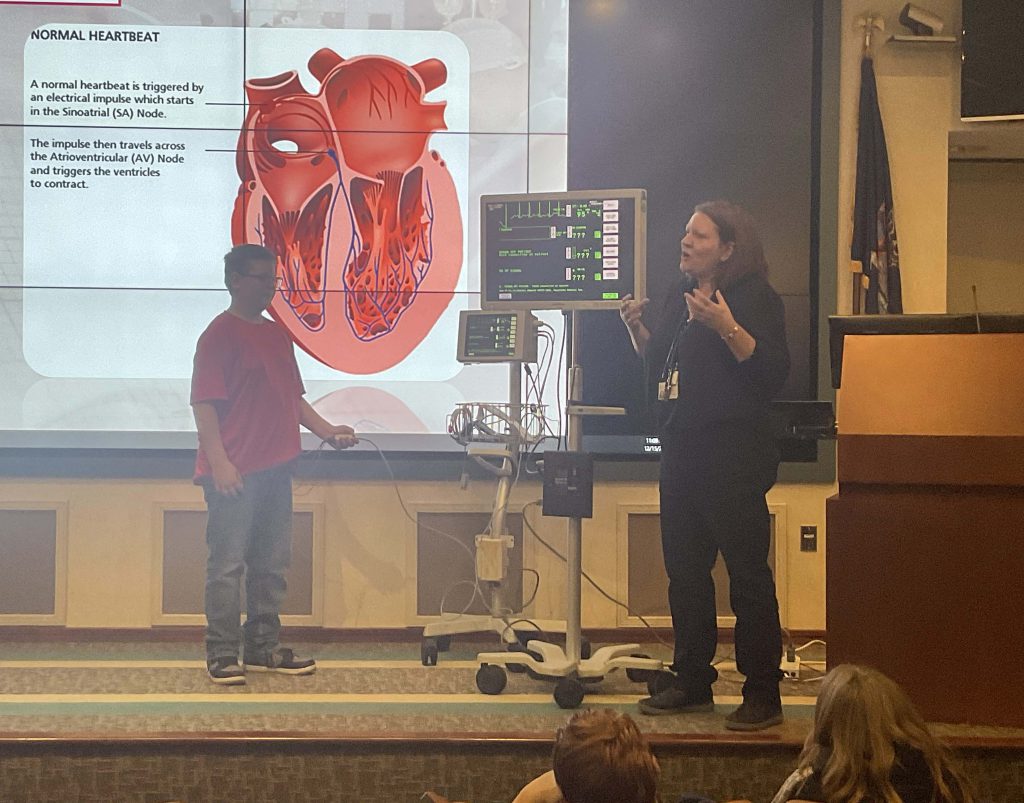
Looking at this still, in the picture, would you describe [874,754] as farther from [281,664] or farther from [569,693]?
[281,664]

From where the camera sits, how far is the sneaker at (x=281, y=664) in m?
3.79

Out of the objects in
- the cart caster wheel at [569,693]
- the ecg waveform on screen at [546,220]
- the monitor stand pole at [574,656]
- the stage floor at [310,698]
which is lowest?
the stage floor at [310,698]

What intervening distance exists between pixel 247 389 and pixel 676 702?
5.40ft

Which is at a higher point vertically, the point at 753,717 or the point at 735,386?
the point at 735,386

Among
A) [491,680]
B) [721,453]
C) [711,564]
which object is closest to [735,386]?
[721,453]

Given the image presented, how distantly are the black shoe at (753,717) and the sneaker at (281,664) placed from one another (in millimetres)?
1432

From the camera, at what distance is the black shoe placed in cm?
303

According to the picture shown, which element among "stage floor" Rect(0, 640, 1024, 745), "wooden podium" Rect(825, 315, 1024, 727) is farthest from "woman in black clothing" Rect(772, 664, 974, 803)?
"wooden podium" Rect(825, 315, 1024, 727)

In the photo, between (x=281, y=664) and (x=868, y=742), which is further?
(x=281, y=664)

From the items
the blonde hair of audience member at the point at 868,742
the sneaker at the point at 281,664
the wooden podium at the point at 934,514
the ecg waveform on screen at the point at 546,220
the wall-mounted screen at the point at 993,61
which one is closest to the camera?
the blonde hair of audience member at the point at 868,742

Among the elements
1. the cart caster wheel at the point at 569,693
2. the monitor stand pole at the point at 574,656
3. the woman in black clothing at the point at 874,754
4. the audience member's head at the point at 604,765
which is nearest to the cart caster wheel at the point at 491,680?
the monitor stand pole at the point at 574,656

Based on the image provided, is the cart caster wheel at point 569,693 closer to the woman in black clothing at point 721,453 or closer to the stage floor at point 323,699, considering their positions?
the stage floor at point 323,699

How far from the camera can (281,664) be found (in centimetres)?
380

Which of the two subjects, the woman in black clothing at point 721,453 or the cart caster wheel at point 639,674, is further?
the cart caster wheel at point 639,674
